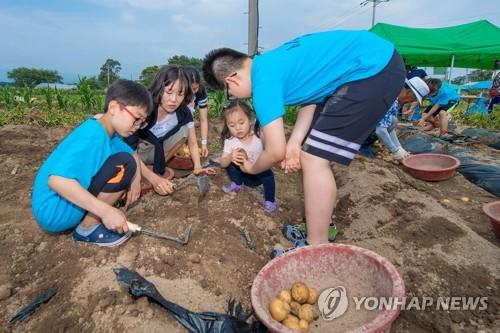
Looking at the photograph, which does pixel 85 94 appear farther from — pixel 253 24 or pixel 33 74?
pixel 33 74

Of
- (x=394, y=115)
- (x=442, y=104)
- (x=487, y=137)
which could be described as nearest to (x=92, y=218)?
(x=394, y=115)

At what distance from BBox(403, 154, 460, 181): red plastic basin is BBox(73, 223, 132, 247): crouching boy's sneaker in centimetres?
318

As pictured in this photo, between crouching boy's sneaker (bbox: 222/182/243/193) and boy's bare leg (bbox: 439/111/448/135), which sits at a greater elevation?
crouching boy's sneaker (bbox: 222/182/243/193)

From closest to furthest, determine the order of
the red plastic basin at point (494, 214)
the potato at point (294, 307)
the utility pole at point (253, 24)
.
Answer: the potato at point (294, 307) → the red plastic basin at point (494, 214) → the utility pole at point (253, 24)

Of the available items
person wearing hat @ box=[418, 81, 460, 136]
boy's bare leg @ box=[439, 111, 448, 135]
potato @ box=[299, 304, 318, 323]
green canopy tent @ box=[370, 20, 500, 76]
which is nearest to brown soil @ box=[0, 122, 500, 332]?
potato @ box=[299, 304, 318, 323]

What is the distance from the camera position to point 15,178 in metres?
3.29

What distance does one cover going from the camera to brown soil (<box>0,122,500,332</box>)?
5.14ft

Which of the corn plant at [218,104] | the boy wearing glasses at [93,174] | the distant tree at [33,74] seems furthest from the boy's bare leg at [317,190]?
the distant tree at [33,74]

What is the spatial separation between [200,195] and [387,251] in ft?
4.64

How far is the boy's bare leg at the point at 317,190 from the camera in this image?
179 centimetres

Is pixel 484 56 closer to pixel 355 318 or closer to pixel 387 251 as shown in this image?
pixel 387 251

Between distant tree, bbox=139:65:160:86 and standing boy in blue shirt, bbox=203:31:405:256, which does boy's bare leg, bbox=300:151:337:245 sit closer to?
standing boy in blue shirt, bbox=203:31:405:256

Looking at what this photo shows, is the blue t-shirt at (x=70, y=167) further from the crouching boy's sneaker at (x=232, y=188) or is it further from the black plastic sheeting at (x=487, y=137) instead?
the black plastic sheeting at (x=487, y=137)

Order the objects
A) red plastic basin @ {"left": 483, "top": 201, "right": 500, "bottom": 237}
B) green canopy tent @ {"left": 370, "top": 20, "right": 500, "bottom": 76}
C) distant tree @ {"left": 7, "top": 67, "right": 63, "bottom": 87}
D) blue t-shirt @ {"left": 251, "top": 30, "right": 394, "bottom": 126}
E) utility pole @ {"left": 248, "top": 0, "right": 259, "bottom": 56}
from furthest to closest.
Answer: distant tree @ {"left": 7, "top": 67, "right": 63, "bottom": 87}, green canopy tent @ {"left": 370, "top": 20, "right": 500, "bottom": 76}, utility pole @ {"left": 248, "top": 0, "right": 259, "bottom": 56}, red plastic basin @ {"left": 483, "top": 201, "right": 500, "bottom": 237}, blue t-shirt @ {"left": 251, "top": 30, "right": 394, "bottom": 126}
